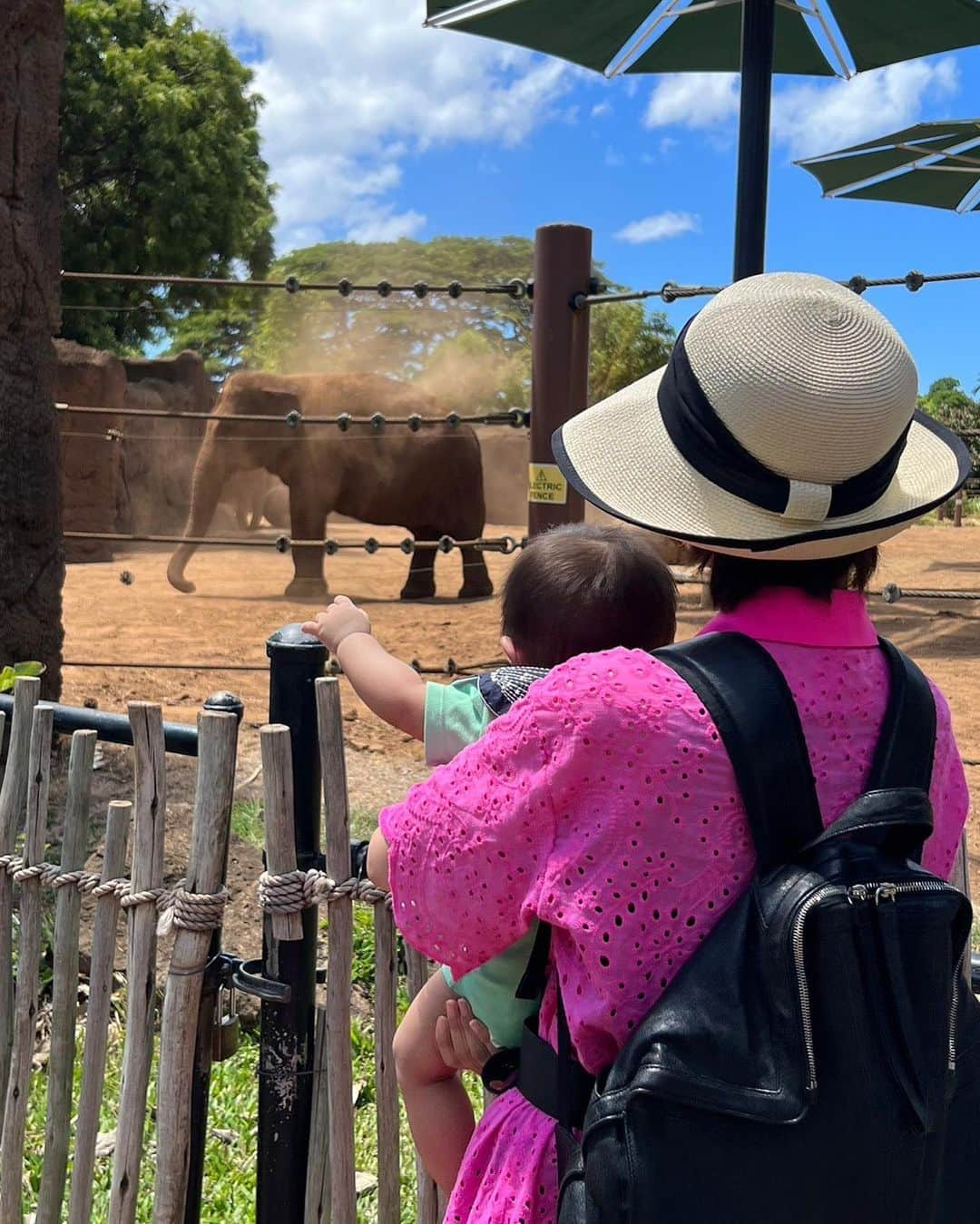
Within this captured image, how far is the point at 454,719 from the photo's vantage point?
1.35 meters

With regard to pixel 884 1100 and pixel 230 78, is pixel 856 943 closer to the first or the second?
pixel 884 1100

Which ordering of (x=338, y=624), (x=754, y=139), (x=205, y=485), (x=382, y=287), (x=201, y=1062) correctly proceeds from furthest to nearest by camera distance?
(x=205, y=485), (x=382, y=287), (x=754, y=139), (x=201, y=1062), (x=338, y=624)

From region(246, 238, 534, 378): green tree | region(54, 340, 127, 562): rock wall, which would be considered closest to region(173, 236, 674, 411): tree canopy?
region(246, 238, 534, 378): green tree

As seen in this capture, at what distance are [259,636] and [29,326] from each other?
4.55 metres

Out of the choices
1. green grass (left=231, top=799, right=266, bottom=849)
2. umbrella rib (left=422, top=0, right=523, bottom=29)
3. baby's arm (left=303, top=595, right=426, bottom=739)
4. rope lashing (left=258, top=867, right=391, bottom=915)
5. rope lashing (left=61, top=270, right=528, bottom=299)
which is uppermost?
umbrella rib (left=422, top=0, right=523, bottom=29)

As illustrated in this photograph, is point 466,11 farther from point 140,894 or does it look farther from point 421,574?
point 421,574

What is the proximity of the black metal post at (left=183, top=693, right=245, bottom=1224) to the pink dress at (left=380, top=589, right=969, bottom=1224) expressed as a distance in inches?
30.7

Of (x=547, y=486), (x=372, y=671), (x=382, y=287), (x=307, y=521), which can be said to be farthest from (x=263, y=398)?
(x=372, y=671)

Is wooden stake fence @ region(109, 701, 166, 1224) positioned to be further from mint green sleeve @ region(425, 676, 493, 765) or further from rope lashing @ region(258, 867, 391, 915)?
mint green sleeve @ region(425, 676, 493, 765)

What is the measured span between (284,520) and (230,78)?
10.7 m

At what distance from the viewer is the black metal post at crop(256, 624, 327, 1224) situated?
1703mm

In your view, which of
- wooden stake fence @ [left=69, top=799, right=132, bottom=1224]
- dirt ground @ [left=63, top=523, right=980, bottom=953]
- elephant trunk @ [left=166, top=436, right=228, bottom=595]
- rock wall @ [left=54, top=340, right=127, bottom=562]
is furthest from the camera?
rock wall @ [left=54, top=340, right=127, bottom=562]

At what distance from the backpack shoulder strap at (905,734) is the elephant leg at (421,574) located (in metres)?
9.71

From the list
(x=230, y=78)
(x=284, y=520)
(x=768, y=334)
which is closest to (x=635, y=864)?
(x=768, y=334)
